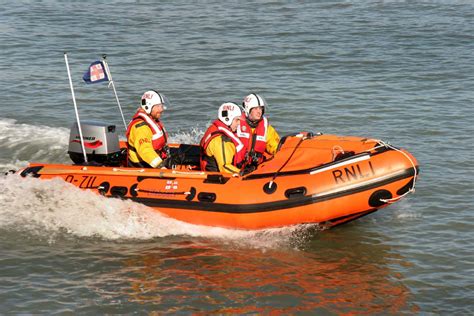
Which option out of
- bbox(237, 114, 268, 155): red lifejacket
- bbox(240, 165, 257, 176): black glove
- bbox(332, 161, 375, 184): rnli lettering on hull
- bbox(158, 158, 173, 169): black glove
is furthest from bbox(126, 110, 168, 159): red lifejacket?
bbox(332, 161, 375, 184): rnli lettering on hull

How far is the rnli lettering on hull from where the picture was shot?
8.34m

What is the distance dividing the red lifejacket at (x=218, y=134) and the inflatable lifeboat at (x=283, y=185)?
0.91 feet

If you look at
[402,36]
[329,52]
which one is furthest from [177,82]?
[402,36]

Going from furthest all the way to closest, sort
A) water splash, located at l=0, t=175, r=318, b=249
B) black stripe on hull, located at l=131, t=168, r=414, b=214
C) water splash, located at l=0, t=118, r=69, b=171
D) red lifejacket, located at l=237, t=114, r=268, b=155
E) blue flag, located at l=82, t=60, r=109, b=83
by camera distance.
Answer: water splash, located at l=0, t=118, r=69, b=171, blue flag, located at l=82, t=60, r=109, b=83, red lifejacket, located at l=237, t=114, r=268, b=155, water splash, located at l=0, t=175, r=318, b=249, black stripe on hull, located at l=131, t=168, r=414, b=214

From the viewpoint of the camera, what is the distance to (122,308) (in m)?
7.26

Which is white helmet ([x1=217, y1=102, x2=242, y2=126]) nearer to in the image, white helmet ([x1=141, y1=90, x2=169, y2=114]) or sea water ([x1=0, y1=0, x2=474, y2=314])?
white helmet ([x1=141, y1=90, x2=169, y2=114])

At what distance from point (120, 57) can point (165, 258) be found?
986 centimetres

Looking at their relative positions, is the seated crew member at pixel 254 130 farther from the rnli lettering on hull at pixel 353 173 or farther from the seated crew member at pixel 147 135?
the rnli lettering on hull at pixel 353 173

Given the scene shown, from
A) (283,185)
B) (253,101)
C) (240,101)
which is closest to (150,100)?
(253,101)

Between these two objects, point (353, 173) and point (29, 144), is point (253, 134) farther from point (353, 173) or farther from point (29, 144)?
point (29, 144)

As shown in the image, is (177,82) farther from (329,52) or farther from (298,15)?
(298,15)

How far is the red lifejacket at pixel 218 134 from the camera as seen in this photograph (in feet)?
28.9

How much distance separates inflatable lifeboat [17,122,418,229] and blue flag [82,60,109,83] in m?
1.06

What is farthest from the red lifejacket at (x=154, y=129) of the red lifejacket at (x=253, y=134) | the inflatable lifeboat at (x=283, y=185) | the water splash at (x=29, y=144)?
the water splash at (x=29, y=144)
